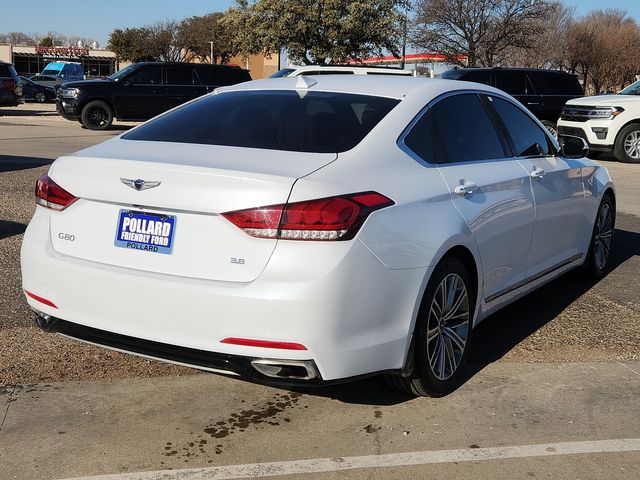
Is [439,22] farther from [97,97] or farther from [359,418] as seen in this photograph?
[359,418]

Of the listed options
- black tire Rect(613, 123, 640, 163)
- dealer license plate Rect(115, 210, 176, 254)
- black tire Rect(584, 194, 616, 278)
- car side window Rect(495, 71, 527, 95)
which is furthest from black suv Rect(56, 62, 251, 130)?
dealer license plate Rect(115, 210, 176, 254)

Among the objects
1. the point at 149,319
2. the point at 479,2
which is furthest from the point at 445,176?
the point at 479,2

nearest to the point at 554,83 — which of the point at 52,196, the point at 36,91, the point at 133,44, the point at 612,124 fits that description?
the point at 612,124

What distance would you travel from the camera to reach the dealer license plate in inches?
137

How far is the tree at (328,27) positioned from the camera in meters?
34.9

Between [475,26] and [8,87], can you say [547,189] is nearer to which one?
[8,87]

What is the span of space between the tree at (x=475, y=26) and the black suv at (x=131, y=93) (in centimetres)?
1919

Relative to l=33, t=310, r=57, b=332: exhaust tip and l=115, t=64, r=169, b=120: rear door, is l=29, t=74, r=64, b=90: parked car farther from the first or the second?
l=33, t=310, r=57, b=332: exhaust tip

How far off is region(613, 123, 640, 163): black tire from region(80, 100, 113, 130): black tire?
13.0 meters

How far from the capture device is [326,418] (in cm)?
395

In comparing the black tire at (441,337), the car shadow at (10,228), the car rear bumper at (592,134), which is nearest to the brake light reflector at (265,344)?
the black tire at (441,337)

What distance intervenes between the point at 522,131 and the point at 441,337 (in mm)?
1968

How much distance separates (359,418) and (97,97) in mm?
18850

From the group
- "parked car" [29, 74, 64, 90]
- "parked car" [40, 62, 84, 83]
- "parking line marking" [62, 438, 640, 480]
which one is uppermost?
"parked car" [40, 62, 84, 83]
